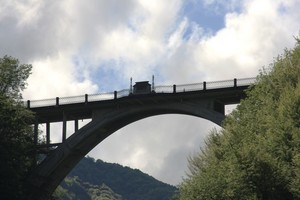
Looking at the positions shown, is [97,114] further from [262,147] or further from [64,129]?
[262,147]

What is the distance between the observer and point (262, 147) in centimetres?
3397

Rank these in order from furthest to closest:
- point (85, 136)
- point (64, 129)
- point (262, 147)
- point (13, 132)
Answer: point (64, 129) → point (85, 136) → point (13, 132) → point (262, 147)

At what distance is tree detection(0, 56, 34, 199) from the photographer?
46.3 m

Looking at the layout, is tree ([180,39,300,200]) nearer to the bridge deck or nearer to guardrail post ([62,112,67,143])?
the bridge deck

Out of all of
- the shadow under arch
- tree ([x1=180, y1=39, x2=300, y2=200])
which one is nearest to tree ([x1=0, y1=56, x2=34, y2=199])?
the shadow under arch

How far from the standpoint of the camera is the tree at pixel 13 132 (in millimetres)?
46281

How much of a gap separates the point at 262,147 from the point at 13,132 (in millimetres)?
24094

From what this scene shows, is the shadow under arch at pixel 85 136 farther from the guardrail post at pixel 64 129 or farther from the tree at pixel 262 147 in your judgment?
the tree at pixel 262 147

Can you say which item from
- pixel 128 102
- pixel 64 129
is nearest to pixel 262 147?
pixel 128 102

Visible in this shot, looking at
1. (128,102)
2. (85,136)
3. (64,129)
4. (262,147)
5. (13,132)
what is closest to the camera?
(262,147)

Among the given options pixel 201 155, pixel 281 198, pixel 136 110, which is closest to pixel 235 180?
pixel 281 198

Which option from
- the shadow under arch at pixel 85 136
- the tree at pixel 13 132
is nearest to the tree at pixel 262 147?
the shadow under arch at pixel 85 136

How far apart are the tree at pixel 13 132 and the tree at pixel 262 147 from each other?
15.2 m

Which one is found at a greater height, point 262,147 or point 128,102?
point 128,102
